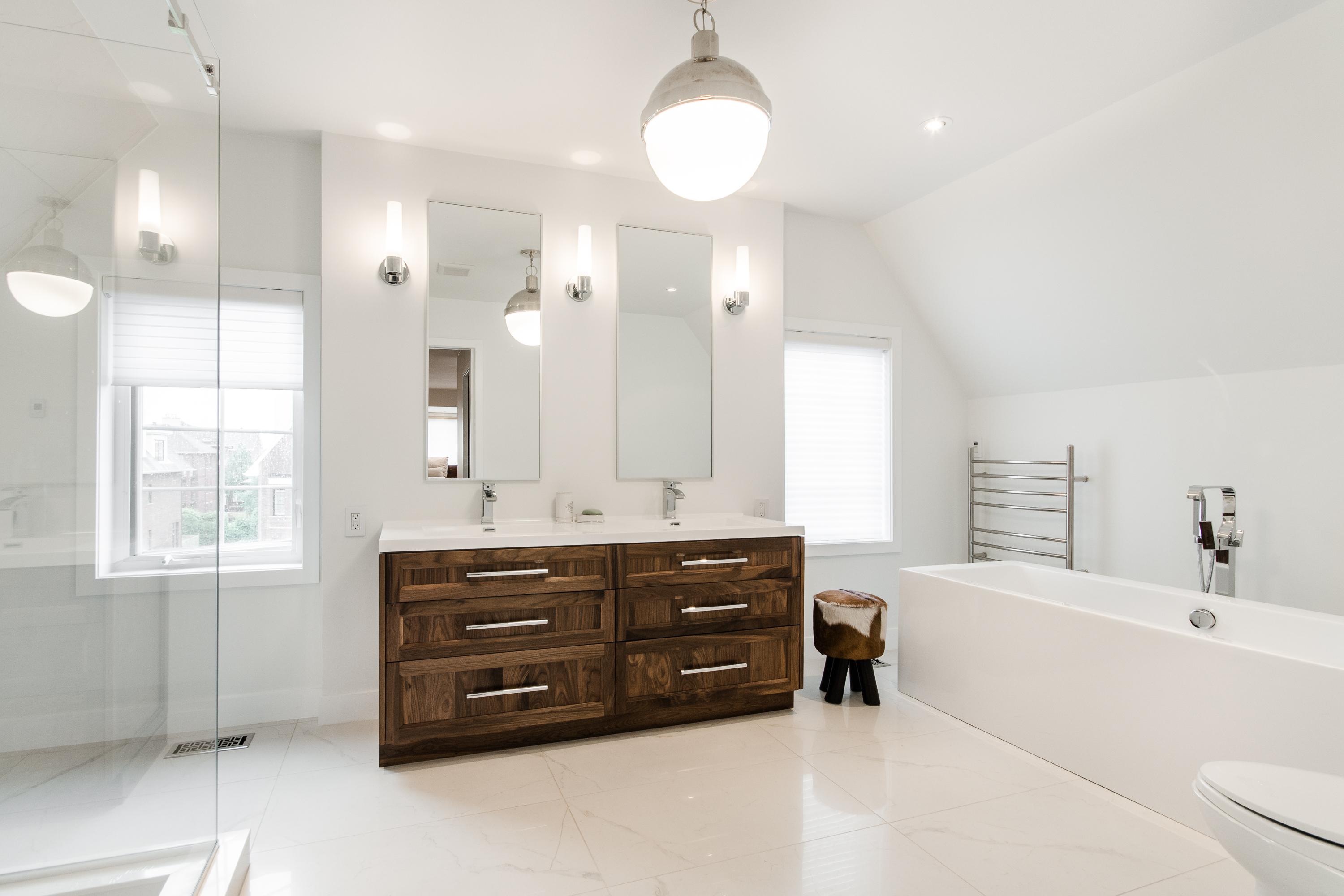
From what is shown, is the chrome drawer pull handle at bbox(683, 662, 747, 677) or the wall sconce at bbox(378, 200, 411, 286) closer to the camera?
the chrome drawer pull handle at bbox(683, 662, 747, 677)

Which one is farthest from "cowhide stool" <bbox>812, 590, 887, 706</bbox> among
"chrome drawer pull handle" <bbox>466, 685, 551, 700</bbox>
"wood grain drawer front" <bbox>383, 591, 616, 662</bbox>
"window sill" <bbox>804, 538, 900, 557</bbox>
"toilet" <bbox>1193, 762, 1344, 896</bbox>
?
"toilet" <bbox>1193, 762, 1344, 896</bbox>

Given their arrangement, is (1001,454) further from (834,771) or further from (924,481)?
(834,771)

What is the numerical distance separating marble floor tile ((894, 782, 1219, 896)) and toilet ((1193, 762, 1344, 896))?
0.35 m

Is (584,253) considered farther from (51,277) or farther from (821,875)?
(821,875)

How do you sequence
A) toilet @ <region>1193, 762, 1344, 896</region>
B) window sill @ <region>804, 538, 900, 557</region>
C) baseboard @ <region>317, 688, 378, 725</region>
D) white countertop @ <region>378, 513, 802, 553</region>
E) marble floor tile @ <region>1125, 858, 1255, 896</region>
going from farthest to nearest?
1. window sill @ <region>804, 538, 900, 557</region>
2. baseboard @ <region>317, 688, 378, 725</region>
3. white countertop @ <region>378, 513, 802, 553</region>
4. marble floor tile @ <region>1125, 858, 1255, 896</region>
5. toilet @ <region>1193, 762, 1344, 896</region>

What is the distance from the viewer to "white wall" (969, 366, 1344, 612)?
2.71 m

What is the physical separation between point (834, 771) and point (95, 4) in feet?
9.36

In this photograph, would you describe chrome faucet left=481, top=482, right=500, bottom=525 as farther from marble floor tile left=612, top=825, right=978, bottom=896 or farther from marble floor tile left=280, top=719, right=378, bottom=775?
marble floor tile left=612, top=825, right=978, bottom=896

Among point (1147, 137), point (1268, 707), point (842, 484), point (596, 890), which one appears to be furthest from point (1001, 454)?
point (596, 890)

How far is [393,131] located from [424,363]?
0.98m

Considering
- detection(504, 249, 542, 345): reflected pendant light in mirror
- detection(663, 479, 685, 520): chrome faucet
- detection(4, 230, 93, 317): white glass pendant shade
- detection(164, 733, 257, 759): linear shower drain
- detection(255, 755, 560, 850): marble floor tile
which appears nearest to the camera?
detection(4, 230, 93, 317): white glass pendant shade

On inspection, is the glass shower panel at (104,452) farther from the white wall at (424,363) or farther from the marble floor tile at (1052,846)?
the marble floor tile at (1052,846)

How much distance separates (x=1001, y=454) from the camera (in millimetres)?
4203

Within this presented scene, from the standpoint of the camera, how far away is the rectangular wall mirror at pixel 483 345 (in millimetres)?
3102
